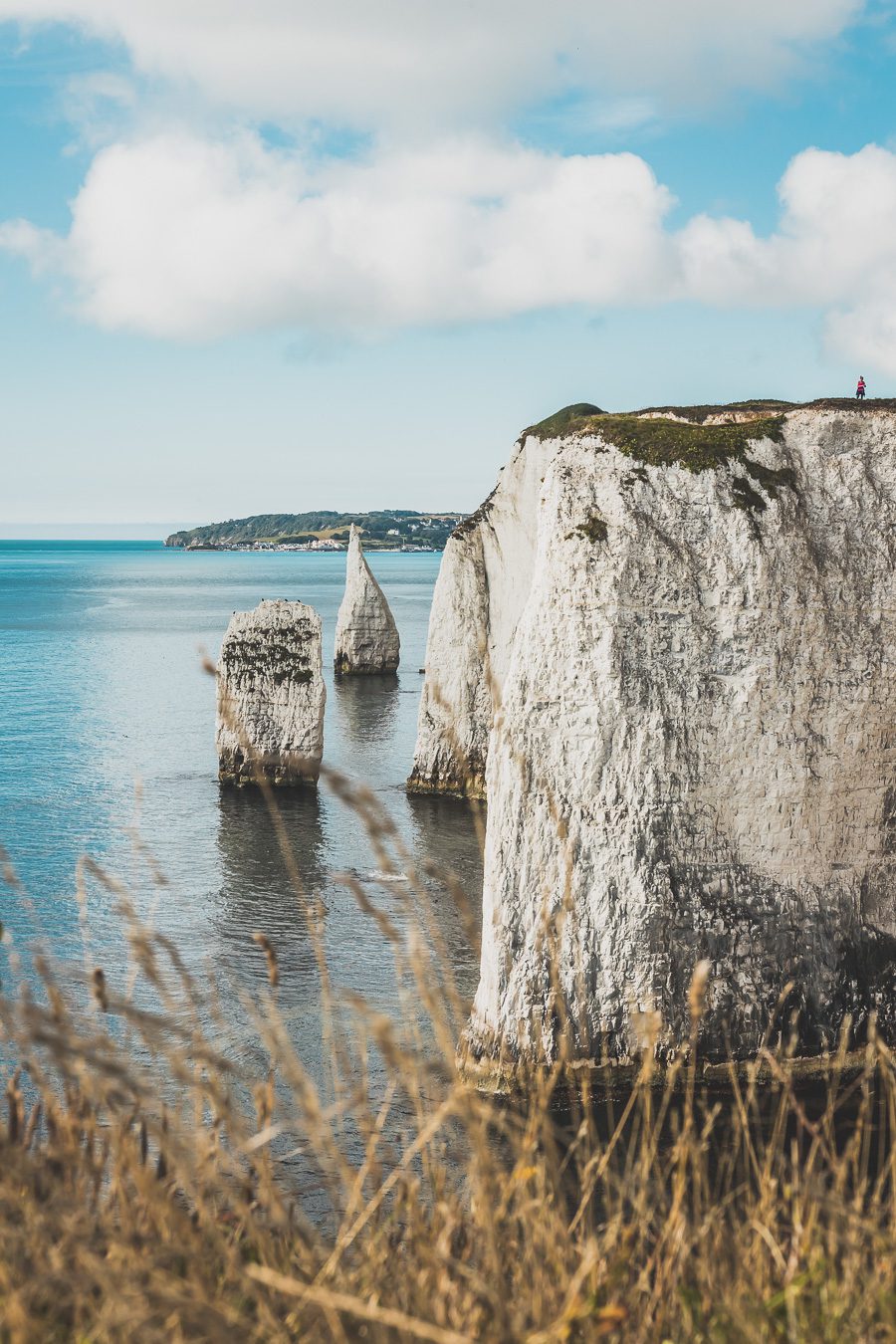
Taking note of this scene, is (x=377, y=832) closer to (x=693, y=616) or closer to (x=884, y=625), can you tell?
(x=693, y=616)

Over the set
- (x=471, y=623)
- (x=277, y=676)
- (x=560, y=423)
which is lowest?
(x=277, y=676)

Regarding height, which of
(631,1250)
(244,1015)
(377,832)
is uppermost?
(377,832)

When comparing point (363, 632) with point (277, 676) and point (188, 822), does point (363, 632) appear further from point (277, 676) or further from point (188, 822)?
→ point (188, 822)

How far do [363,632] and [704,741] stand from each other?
37878mm

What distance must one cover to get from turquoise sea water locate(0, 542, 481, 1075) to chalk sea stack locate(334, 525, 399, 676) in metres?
1.06

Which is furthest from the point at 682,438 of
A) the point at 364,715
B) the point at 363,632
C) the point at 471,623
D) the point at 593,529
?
the point at 363,632

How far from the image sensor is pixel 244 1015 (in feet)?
46.5

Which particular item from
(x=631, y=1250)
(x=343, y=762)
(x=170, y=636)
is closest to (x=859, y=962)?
(x=631, y=1250)

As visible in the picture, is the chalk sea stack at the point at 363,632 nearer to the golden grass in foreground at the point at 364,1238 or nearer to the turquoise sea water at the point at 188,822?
the turquoise sea water at the point at 188,822

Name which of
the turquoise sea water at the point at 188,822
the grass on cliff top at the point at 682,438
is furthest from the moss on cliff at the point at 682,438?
the turquoise sea water at the point at 188,822

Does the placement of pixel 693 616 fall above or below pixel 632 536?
below

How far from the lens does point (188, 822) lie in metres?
24.2

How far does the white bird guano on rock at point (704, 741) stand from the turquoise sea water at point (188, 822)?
3620mm

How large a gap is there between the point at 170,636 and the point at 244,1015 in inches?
2282
